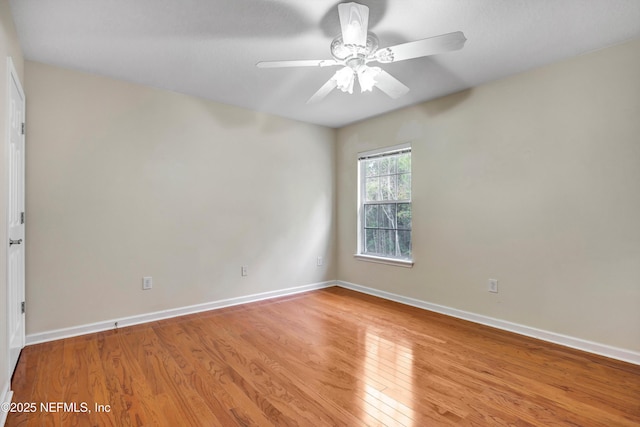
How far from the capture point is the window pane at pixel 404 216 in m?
3.90

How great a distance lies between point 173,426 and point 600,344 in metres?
3.02

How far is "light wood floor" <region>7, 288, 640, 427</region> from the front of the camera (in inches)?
68.1

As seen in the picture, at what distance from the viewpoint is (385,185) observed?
13.8 ft

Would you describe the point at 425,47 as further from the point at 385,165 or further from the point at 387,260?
the point at 387,260

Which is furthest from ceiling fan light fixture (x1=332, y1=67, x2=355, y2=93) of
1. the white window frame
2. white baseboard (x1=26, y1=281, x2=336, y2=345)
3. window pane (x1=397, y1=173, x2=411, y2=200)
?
white baseboard (x1=26, y1=281, x2=336, y2=345)

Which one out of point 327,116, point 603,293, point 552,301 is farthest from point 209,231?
point 603,293

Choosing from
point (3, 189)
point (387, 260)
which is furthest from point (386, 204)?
point (3, 189)

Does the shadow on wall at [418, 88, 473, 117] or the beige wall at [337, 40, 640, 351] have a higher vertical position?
the shadow on wall at [418, 88, 473, 117]

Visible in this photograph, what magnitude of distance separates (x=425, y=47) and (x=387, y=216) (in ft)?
8.32

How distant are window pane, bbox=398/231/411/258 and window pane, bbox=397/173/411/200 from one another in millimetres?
439

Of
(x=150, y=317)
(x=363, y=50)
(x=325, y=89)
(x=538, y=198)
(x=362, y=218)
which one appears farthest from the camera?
(x=362, y=218)

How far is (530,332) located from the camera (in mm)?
2836

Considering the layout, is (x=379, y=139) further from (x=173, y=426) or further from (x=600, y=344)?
(x=173, y=426)

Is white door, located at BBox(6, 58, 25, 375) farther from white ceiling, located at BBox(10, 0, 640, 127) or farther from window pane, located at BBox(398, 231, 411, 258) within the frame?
window pane, located at BBox(398, 231, 411, 258)
